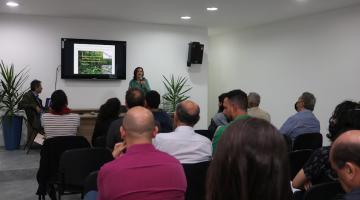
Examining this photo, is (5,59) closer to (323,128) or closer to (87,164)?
(87,164)

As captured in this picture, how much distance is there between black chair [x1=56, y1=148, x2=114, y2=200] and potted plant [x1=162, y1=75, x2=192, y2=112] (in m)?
5.45

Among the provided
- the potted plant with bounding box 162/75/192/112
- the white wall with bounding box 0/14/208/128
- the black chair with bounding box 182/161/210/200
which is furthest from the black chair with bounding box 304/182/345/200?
the white wall with bounding box 0/14/208/128

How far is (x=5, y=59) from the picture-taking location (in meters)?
7.88

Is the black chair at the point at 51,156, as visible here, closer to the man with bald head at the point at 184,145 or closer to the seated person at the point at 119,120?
the seated person at the point at 119,120

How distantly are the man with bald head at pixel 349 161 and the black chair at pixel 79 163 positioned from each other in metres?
2.24

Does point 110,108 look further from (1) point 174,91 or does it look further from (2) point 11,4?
(1) point 174,91

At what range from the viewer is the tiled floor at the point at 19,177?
503cm

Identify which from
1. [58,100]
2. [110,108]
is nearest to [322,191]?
[110,108]

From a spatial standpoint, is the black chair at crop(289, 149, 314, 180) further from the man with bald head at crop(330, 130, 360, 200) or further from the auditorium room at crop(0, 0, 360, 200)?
the man with bald head at crop(330, 130, 360, 200)

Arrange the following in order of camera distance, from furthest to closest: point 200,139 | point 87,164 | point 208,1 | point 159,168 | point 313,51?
point 313,51 → point 208,1 → point 87,164 → point 200,139 → point 159,168

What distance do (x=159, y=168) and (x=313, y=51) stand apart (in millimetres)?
6967

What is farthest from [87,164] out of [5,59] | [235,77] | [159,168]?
[235,77]

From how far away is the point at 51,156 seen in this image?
3889 millimetres

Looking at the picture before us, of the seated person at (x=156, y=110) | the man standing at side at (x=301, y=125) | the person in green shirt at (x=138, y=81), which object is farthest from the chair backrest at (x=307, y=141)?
the person in green shirt at (x=138, y=81)
